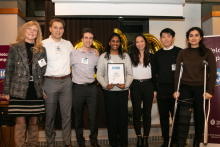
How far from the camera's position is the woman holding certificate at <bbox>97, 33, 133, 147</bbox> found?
8.91 feet

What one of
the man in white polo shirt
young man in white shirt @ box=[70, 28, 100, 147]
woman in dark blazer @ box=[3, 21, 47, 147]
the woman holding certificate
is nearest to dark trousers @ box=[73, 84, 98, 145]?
young man in white shirt @ box=[70, 28, 100, 147]

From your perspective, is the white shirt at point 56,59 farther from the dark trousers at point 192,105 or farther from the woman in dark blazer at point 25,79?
the dark trousers at point 192,105

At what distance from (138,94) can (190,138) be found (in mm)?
1603

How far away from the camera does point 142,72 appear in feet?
9.21

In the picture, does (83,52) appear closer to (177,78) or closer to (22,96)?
(22,96)

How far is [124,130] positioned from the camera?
277 cm

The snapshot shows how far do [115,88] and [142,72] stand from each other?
0.51 m

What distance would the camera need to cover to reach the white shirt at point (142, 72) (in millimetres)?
2791

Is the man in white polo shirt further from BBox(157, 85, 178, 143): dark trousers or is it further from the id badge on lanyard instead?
BBox(157, 85, 178, 143): dark trousers

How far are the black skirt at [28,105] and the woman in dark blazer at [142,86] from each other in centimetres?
142

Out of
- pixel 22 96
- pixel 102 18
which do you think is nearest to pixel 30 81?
pixel 22 96

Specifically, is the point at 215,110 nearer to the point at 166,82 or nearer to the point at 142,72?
the point at 166,82

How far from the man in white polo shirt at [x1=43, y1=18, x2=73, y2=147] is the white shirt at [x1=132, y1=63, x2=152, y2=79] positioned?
107 centimetres

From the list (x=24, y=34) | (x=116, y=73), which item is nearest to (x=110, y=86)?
(x=116, y=73)
